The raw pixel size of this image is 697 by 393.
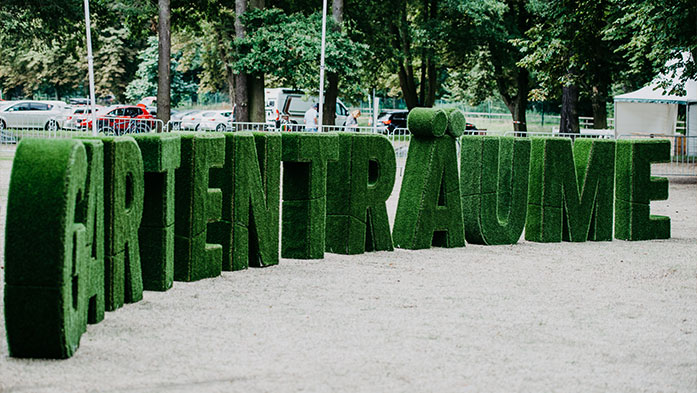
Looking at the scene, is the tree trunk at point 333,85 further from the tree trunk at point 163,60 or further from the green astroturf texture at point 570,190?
the green astroturf texture at point 570,190

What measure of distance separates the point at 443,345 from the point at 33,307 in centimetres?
293

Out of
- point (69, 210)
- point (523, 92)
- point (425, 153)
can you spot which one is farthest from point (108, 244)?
point (523, 92)

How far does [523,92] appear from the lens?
41.6 metres

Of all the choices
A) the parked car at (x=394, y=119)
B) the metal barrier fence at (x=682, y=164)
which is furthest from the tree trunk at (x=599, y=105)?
the parked car at (x=394, y=119)

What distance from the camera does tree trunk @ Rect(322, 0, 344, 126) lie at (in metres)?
29.7

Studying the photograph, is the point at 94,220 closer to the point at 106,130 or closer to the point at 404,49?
the point at 106,130

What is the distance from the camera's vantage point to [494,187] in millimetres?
12336

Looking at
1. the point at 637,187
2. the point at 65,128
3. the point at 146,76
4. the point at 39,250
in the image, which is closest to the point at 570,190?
→ the point at 637,187

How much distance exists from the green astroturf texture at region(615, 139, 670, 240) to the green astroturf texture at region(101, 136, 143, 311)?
7.90 m

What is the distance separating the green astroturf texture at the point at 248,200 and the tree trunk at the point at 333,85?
19790 mm

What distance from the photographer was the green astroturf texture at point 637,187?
13.2m

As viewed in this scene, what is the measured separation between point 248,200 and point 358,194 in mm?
1775

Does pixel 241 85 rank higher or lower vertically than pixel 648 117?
higher

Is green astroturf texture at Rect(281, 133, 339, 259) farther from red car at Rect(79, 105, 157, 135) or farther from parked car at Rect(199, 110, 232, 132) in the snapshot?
parked car at Rect(199, 110, 232, 132)
